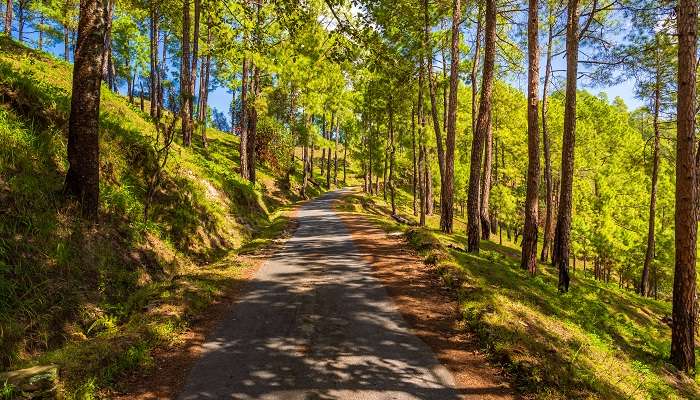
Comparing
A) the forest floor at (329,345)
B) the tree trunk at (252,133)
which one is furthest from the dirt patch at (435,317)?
the tree trunk at (252,133)

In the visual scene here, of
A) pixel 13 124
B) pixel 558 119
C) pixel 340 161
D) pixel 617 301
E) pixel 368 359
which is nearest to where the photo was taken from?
pixel 368 359

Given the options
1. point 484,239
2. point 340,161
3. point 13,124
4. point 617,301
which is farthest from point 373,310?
point 340,161

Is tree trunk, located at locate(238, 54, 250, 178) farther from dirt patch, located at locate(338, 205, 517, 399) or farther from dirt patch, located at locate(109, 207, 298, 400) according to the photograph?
dirt patch, located at locate(109, 207, 298, 400)

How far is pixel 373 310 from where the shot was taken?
8320mm

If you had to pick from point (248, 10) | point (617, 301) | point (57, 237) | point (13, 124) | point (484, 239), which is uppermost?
point (248, 10)

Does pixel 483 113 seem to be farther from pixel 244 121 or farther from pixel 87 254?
pixel 244 121

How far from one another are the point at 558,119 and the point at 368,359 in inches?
1533

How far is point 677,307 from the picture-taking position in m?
9.85

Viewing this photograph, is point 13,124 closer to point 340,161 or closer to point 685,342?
point 685,342

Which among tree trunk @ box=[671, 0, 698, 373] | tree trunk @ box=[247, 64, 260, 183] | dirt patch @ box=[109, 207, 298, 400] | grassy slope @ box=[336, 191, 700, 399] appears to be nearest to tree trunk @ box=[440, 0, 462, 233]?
grassy slope @ box=[336, 191, 700, 399]

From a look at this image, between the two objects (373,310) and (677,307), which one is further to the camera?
(677,307)

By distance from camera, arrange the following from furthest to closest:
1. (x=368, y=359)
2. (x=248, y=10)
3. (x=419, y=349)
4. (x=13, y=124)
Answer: (x=13, y=124) < (x=248, y=10) < (x=419, y=349) < (x=368, y=359)

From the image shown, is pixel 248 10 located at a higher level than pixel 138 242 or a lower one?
higher

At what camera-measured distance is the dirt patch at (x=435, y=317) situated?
5794mm
